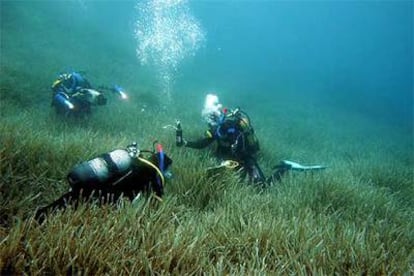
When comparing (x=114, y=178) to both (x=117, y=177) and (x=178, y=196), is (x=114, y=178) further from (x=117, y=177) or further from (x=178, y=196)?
(x=178, y=196)

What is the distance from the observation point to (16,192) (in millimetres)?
3967

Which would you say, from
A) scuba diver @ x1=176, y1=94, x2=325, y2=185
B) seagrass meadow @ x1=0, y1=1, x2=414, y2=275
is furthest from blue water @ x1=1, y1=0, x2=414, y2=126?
scuba diver @ x1=176, y1=94, x2=325, y2=185

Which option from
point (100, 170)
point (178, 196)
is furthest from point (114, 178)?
point (178, 196)

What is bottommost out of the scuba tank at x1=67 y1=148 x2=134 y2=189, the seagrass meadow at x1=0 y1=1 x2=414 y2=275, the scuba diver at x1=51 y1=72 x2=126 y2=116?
the seagrass meadow at x1=0 y1=1 x2=414 y2=275

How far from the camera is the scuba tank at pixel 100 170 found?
3504mm

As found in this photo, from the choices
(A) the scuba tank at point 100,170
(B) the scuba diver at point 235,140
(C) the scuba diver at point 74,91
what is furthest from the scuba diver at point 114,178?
(C) the scuba diver at point 74,91

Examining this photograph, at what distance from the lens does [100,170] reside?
142 inches

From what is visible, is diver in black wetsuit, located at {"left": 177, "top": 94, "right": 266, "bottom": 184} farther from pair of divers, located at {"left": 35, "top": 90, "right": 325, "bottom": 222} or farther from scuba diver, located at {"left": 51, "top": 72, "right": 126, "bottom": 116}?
scuba diver, located at {"left": 51, "top": 72, "right": 126, "bottom": 116}

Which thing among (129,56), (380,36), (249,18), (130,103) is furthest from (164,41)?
(380,36)

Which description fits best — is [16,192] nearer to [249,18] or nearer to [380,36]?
[249,18]

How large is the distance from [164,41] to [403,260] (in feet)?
89.5

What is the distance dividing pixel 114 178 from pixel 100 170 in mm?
200

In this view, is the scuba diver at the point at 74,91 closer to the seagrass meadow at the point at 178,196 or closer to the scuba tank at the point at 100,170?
the seagrass meadow at the point at 178,196

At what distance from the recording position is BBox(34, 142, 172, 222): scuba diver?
3500 millimetres
